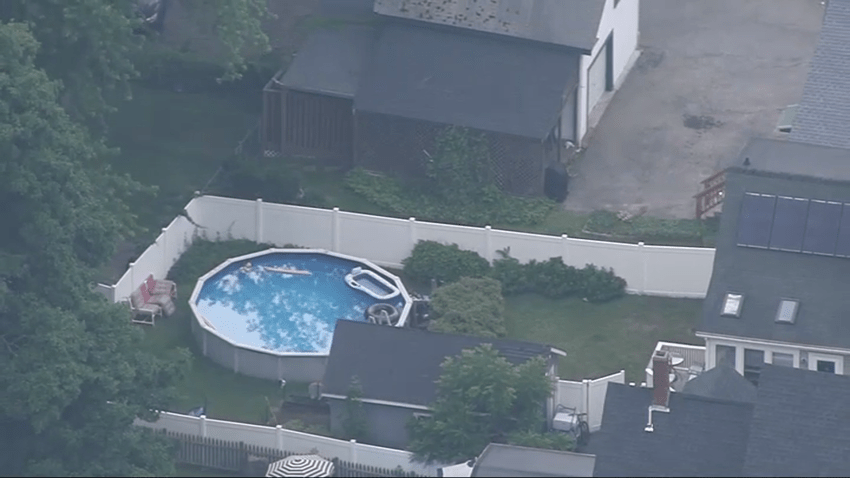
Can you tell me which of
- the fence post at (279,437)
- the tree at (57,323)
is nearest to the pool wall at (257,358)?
the tree at (57,323)

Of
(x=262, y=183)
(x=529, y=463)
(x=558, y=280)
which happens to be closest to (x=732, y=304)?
(x=558, y=280)

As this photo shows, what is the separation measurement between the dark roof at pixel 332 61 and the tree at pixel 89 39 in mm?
4070

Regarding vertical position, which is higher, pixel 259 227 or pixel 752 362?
pixel 752 362

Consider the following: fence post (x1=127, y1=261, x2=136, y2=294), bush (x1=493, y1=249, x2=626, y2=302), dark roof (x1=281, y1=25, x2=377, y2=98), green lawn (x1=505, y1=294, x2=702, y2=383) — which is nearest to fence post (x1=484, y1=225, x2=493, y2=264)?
bush (x1=493, y1=249, x2=626, y2=302)

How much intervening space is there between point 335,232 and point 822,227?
12.3 meters

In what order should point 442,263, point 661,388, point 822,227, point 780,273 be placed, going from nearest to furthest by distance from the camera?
point 661,388 < point 780,273 < point 822,227 < point 442,263

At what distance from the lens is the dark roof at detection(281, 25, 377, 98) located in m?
60.6

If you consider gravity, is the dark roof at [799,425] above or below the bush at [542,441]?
above

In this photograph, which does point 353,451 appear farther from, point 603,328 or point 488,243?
point 488,243

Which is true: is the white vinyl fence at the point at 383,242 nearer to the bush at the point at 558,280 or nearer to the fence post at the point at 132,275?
the fence post at the point at 132,275

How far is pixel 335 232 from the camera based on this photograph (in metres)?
57.5

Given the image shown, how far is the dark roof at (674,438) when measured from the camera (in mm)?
43250

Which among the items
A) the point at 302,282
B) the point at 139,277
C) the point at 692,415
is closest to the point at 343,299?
the point at 302,282

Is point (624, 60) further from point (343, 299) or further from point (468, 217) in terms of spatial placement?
point (343, 299)
